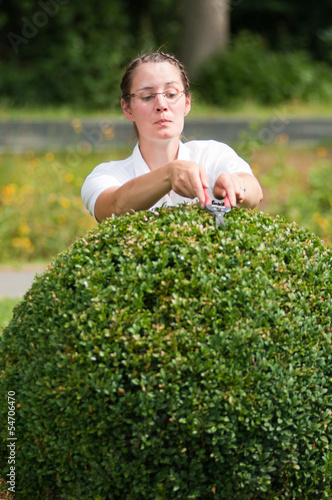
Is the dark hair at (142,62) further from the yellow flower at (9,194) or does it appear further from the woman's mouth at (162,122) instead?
the yellow flower at (9,194)

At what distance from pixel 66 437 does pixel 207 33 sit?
63.0 ft

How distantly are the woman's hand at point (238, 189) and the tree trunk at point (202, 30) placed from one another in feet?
57.6

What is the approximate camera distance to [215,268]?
8.19ft

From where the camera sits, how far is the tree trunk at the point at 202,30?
64.3ft

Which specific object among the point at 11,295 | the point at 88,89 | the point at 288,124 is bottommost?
the point at 11,295

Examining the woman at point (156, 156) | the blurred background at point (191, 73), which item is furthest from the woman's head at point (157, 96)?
the blurred background at point (191, 73)

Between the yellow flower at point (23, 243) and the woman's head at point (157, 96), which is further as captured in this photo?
the yellow flower at point (23, 243)

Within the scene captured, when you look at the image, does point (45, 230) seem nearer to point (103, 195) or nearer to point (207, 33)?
point (103, 195)

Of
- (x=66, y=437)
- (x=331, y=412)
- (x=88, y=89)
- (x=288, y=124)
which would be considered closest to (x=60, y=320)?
(x=66, y=437)

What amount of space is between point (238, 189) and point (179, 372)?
777 millimetres

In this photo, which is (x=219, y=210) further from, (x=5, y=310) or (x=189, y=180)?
(x=5, y=310)

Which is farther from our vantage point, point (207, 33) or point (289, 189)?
point (207, 33)

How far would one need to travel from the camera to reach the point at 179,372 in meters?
2.30

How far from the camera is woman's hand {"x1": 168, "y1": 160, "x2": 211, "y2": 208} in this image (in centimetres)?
259
